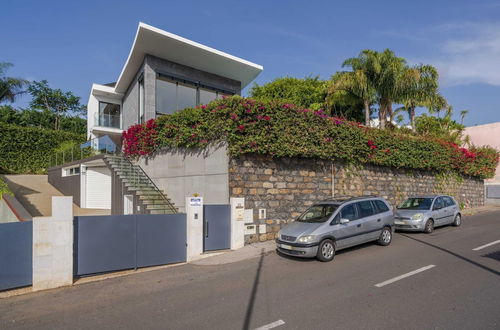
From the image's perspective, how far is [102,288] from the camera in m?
7.07

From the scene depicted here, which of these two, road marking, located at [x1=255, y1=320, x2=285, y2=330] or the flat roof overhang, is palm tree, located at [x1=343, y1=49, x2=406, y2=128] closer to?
the flat roof overhang

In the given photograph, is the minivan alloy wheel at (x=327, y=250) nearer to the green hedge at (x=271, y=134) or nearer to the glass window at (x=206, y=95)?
the green hedge at (x=271, y=134)

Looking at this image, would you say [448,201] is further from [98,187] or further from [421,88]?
[98,187]

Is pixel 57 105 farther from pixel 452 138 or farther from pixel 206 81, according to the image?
pixel 452 138

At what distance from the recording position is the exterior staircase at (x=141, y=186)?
12438 millimetres

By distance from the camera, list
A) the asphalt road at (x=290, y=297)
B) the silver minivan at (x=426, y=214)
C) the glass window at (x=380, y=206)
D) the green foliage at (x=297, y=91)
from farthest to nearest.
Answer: the green foliage at (x=297, y=91)
the silver minivan at (x=426, y=214)
the glass window at (x=380, y=206)
the asphalt road at (x=290, y=297)

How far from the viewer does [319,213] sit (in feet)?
31.3

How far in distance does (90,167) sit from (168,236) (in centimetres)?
1240

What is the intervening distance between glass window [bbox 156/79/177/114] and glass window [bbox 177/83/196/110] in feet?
0.84

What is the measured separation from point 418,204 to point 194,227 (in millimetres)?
9908

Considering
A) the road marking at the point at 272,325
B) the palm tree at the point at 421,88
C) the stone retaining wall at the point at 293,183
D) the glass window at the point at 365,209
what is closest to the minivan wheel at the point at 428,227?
the stone retaining wall at the point at 293,183

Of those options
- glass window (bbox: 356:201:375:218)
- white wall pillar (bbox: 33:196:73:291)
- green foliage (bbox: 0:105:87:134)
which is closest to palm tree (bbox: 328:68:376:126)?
glass window (bbox: 356:201:375:218)

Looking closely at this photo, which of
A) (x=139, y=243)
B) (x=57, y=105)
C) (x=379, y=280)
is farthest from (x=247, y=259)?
(x=57, y=105)

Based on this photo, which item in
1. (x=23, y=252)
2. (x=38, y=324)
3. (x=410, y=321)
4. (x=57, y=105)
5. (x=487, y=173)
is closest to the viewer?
(x=410, y=321)
